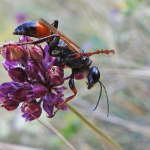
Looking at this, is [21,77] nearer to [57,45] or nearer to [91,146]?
[57,45]

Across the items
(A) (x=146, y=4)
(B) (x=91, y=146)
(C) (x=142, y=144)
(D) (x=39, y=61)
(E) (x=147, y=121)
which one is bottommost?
(B) (x=91, y=146)

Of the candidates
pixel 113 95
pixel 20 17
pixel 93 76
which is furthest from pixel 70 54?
pixel 20 17

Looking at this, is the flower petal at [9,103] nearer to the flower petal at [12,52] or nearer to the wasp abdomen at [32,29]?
the flower petal at [12,52]

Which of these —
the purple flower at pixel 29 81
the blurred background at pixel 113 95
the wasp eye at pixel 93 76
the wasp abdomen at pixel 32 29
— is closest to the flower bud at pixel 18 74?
the purple flower at pixel 29 81

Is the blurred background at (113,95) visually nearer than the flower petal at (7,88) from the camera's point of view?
No

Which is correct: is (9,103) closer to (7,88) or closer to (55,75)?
(7,88)

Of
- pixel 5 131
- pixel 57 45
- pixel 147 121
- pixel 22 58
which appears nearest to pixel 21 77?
pixel 22 58
